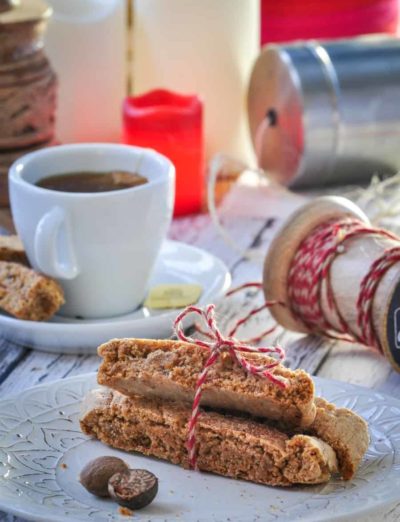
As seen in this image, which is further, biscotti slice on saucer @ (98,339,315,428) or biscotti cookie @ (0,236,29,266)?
biscotti cookie @ (0,236,29,266)

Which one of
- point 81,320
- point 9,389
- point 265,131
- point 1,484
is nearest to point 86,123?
point 265,131

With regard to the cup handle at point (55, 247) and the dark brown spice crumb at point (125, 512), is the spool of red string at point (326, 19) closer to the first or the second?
the cup handle at point (55, 247)

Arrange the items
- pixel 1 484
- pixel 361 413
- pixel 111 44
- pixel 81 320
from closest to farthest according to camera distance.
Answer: pixel 1 484, pixel 361 413, pixel 81 320, pixel 111 44

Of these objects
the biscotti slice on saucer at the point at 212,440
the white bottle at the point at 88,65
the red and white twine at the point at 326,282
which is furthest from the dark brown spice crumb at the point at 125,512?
the white bottle at the point at 88,65

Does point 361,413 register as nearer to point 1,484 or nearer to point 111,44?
point 1,484

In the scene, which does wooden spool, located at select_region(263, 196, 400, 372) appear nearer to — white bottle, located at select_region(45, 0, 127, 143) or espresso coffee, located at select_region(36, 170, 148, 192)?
espresso coffee, located at select_region(36, 170, 148, 192)

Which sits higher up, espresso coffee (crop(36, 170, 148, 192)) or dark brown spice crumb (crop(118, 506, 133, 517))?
espresso coffee (crop(36, 170, 148, 192))

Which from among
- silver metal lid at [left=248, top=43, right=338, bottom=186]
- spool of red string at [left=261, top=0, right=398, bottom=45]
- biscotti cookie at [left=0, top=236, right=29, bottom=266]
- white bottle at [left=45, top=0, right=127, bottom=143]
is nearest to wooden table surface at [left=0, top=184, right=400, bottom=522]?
biscotti cookie at [left=0, top=236, right=29, bottom=266]
